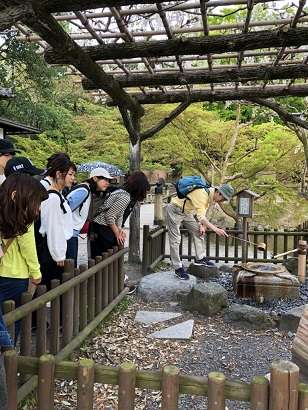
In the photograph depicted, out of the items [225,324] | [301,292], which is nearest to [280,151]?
[301,292]

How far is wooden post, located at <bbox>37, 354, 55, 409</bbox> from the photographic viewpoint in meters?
1.73

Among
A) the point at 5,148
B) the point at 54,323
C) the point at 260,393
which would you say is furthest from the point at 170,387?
the point at 5,148

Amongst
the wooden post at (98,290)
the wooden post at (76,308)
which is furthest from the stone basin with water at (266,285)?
the wooden post at (76,308)

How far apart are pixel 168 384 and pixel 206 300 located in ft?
8.93

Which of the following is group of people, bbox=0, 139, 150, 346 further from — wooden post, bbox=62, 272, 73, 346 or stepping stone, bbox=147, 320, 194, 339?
stepping stone, bbox=147, 320, 194, 339

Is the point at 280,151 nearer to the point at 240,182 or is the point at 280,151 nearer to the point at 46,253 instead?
the point at 240,182

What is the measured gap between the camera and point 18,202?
6.73ft

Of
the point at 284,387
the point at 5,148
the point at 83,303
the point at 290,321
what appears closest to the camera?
the point at 284,387

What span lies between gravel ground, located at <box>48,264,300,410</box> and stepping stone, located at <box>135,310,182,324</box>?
0.08 metres

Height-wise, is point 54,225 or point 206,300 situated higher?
point 54,225

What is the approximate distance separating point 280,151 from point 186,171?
3.08 m

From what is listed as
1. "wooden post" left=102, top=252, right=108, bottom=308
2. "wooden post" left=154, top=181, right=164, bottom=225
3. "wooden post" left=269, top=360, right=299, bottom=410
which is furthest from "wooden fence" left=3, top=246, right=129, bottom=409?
"wooden post" left=154, top=181, right=164, bottom=225

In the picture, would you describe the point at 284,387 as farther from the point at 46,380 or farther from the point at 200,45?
the point at 200,45

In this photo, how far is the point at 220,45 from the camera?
170 inches
